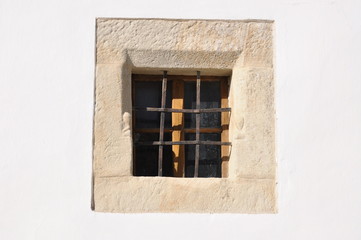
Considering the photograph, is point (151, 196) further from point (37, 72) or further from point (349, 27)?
point (349, 27)

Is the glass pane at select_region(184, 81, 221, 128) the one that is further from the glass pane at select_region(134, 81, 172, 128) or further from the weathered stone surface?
the weathered stone surface

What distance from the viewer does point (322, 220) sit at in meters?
4.10

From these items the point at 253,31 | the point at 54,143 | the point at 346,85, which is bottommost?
the point at 54,143

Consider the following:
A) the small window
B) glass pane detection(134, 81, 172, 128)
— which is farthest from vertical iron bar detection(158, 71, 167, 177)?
glass pane detection(134, 81, 172, 128)

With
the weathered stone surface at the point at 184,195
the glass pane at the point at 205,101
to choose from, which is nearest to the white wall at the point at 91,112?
the weathered stone surface at the point at 184,195

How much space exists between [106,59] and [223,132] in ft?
2.62

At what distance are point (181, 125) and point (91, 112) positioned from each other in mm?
570

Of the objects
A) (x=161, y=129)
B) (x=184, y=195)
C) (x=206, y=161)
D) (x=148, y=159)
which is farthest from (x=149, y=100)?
(x=184, y=195)

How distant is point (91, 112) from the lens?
13.5 feet

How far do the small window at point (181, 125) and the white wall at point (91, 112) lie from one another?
0.37 meters

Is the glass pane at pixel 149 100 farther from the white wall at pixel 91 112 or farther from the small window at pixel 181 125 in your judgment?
the white wall at pixel 91 112

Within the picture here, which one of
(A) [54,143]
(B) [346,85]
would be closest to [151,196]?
(A) [54,143]

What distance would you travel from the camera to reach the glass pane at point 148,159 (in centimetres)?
437

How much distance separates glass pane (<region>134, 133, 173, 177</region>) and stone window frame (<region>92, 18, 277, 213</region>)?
0.23 m
